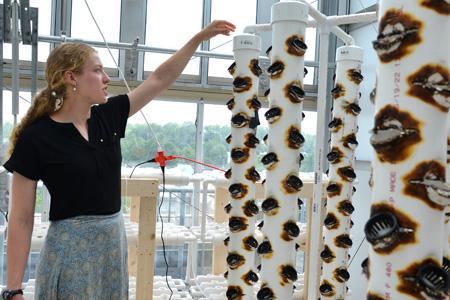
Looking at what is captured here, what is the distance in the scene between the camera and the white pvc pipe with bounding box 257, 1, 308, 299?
1.25 metres

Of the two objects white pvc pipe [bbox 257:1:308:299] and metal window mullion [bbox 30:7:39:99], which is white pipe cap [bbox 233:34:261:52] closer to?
white pvc pipe [bbox 257:1:308:299]

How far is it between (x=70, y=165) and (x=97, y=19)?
8.88 feet

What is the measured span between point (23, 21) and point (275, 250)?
1267mm

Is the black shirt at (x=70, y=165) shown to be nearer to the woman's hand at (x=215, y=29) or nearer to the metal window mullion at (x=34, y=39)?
the woman's hand at (x=215, y=29)

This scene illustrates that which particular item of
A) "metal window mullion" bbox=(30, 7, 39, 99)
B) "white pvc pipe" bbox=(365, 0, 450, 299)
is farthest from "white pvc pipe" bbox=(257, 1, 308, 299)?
"metal window mullion" bbox=(30, 7, 39, 99)

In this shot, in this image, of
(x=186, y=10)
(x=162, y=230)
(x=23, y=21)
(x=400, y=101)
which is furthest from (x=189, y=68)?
(x=400, y=101)

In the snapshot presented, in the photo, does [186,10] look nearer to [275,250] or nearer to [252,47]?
[252,47]

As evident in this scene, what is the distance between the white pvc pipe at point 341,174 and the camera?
1.66 metres

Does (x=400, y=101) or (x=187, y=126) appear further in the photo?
(x=187, y=126)

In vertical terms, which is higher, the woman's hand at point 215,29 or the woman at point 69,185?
the woman's hand at point 215,29

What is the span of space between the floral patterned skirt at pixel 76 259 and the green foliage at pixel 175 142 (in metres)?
2.28

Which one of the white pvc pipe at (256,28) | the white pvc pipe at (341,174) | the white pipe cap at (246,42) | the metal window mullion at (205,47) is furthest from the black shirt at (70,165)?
the metal window mullion at (205,47)

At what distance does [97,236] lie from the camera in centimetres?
123

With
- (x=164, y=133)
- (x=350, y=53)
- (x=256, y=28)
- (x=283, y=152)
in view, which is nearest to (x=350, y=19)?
(x=350, y=53)
